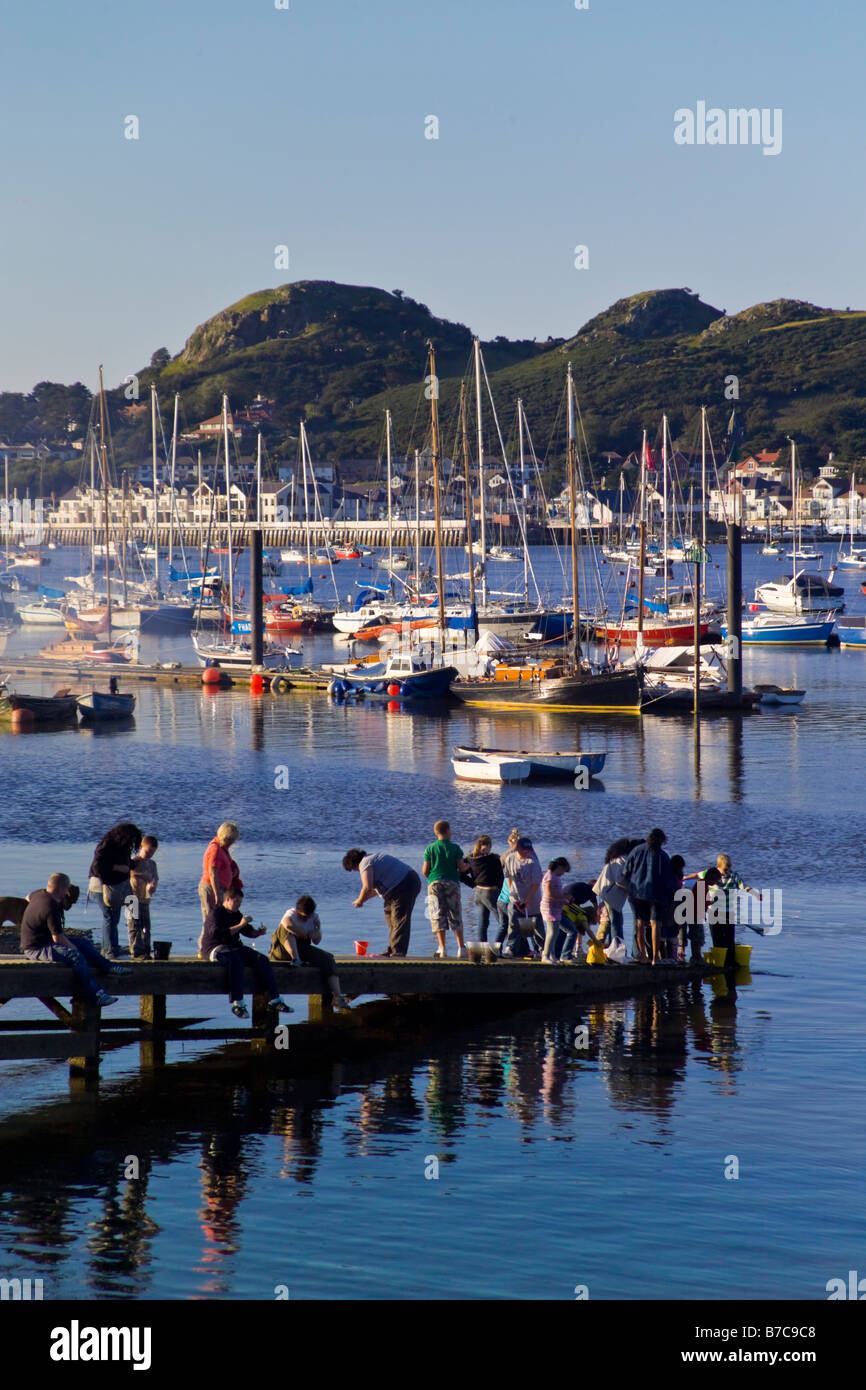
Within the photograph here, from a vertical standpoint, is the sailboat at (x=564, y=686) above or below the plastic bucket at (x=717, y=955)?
above

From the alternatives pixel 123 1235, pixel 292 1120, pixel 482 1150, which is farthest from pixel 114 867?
pixel 482 1150

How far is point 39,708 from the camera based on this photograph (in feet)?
188

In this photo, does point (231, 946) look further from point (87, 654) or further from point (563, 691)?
point (87, 654)

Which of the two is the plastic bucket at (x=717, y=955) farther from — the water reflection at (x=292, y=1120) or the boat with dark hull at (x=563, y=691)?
the boat with dark hull at (x=563, y=691)

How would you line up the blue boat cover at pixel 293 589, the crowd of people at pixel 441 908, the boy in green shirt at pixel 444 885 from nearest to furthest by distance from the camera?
the crowd of people at pixel 441 908 → the boy in green shirt at pixel 444 885 → the blue boat cover at pixel 293 589

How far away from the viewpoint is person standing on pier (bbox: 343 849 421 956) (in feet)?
60.3

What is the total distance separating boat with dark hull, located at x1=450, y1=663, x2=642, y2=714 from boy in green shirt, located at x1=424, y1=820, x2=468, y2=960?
38738 mm

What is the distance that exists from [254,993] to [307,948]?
2.70 ft

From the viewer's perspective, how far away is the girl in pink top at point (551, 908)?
19.2 m

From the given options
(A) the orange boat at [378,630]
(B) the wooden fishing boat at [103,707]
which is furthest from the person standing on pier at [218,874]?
(A) the orange boat at [378,630]

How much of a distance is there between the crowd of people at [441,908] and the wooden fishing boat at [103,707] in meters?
38.4

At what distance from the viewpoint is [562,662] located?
200ft

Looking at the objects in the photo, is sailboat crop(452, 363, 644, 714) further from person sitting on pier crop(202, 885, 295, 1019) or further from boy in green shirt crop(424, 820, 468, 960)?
person sitting on pier crop(202, 885, 295, 1019)
